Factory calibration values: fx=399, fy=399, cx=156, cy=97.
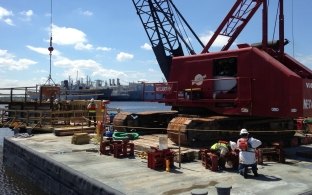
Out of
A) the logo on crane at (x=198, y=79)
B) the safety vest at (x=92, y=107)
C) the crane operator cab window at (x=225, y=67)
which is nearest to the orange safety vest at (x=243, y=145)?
the crane operator cab window at (x=225, y=67)

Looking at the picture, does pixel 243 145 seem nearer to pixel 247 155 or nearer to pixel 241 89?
pixel 247 155

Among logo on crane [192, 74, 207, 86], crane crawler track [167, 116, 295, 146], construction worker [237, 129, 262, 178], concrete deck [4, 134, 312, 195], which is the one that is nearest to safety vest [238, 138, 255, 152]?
construction worker [237, 129, 262, 178]

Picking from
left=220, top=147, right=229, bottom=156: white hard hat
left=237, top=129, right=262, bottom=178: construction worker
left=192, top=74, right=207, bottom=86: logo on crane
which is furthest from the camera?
left=192, top=74, right=207, bottom=86: logo on crane

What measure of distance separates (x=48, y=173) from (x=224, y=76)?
656 centimetres

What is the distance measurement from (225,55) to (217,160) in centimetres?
451

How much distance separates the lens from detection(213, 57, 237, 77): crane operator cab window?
526 inches

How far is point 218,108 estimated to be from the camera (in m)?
13.6

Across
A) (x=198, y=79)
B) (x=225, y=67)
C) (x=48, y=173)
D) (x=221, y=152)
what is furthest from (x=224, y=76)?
(x=48, y=173)

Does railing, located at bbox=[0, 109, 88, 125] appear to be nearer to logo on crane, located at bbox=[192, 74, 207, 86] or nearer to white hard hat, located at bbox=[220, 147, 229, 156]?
logo on crane, located at bbox=[192, 74, 207, 86]

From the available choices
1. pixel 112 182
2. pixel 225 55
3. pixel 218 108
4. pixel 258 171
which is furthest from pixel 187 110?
pixel 112 182

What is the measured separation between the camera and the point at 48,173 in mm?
12344

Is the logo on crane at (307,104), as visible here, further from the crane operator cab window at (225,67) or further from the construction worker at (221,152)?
the construction worker at (221,152)

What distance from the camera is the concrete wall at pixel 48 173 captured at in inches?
380

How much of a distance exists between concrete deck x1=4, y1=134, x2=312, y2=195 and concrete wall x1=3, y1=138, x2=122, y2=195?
0.53 feet
